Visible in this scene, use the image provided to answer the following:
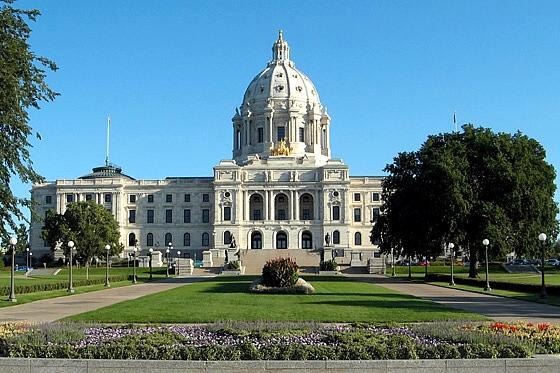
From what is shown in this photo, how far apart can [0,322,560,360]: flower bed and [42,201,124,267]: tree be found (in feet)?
321

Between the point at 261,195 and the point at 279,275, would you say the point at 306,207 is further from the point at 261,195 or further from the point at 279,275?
the point at 279,275

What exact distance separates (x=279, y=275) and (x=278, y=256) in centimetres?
6723

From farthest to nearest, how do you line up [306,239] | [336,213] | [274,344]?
[306,239]
[336,213]
[274,344]

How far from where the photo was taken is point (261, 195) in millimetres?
144125

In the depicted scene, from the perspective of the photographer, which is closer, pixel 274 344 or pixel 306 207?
pixel 274 344

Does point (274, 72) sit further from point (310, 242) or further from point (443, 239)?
point (443, 239)

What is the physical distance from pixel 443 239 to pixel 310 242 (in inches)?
3056

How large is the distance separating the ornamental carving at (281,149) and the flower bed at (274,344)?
132298 millimetres

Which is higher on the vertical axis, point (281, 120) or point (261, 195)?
point (281, 120)

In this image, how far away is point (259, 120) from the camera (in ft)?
513

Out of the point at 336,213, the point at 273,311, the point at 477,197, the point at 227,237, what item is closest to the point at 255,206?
the point at 227,237

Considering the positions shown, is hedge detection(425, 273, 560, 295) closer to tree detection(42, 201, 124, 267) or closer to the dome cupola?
tree detection(42, 201, 124, 267)

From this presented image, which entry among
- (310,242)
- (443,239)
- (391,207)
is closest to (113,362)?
(443,239)

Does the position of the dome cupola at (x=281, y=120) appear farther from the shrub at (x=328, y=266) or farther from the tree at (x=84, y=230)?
the shrub at (x=328, y=266)
